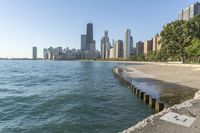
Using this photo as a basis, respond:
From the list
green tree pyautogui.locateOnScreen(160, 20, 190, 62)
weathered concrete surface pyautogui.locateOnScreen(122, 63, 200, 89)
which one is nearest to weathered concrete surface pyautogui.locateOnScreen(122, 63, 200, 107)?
weathered concrete surface pyautogui.locateOnScreen(122, 63, 200, 89)

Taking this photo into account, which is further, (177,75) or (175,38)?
(175,38)

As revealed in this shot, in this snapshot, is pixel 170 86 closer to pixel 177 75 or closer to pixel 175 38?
pixel 177 75

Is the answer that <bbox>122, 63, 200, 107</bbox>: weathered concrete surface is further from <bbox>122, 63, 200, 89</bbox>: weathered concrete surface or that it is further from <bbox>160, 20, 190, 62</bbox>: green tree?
<bbox>160, 20, 190, 62</bbox>: green tree

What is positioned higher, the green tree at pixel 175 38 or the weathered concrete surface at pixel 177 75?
the green tree at pixel 175 38

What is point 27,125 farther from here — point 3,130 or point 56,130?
point 56,130

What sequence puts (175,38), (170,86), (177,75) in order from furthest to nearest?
(175,38), (177,75), (170,86)

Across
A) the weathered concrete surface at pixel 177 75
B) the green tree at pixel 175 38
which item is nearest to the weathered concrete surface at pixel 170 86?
the weathered concrete surface at pixel 177 75

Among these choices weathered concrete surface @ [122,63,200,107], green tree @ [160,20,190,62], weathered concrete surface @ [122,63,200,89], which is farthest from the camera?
green tree @ [160,20,190,62]

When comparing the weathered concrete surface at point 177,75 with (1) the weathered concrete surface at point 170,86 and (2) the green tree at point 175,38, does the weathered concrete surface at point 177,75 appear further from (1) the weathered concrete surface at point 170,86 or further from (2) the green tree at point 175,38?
(2) the green tree at point 175,38

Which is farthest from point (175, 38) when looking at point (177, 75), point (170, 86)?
Result: point (170, 86)

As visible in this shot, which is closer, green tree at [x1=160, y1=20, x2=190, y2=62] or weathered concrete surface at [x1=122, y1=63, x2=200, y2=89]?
weathered concrete surface at [x1=122, y1=63, x2=200, y2=89]

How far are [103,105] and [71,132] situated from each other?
22.9 ft

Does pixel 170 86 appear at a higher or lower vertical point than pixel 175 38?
lower

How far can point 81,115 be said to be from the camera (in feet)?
51.3
